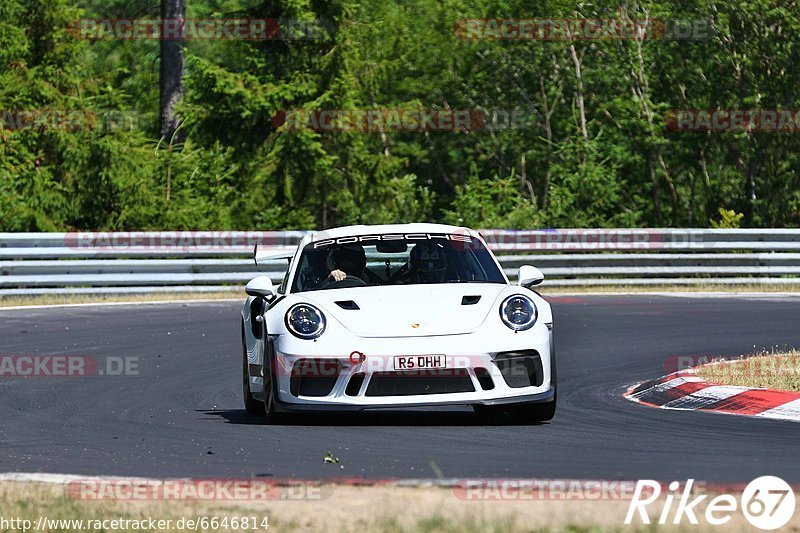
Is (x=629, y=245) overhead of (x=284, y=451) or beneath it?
beneath

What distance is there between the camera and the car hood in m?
9.45

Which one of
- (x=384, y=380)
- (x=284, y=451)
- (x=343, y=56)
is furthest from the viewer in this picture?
(x=343, y=56)

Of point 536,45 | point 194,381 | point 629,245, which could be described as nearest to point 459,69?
point 536,45

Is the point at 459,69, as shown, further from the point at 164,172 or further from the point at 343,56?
the point at 164,172

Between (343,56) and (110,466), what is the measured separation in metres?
25.1

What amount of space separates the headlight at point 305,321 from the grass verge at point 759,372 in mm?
3237

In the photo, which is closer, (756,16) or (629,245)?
(629,245)

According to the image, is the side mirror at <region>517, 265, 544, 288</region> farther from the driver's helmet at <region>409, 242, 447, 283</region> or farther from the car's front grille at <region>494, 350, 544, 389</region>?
the car's front grille at <region>494, 350, 544, 389</region>

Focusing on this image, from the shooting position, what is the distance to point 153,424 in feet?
33.3

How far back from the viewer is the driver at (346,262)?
10586 mm

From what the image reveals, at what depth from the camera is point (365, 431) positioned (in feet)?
31.0

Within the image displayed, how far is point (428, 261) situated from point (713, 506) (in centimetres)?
456

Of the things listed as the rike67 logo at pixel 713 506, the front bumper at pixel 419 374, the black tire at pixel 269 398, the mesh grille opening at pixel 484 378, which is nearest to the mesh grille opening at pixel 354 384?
the front bumper at pixel 419 374

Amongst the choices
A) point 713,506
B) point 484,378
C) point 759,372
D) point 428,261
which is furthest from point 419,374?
point 759,372
